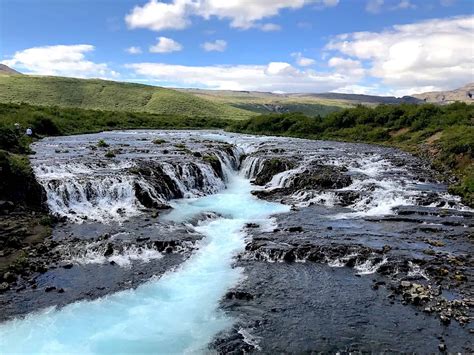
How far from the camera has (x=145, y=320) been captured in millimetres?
12758

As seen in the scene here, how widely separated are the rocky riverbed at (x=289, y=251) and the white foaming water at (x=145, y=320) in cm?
49

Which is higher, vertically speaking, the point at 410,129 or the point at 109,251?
the point at 410,129

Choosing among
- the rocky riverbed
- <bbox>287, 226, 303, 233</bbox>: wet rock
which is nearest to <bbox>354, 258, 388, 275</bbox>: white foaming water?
the rocky riverbed

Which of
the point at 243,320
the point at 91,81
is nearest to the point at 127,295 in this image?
the point at 243,320

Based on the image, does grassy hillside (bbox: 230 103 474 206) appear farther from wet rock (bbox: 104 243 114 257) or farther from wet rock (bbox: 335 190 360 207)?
wet rock (bbox: 104 243 114 257)

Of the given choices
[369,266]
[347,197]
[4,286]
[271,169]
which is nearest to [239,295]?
[369,266]

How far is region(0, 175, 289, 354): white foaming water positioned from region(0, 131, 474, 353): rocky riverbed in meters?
0.49

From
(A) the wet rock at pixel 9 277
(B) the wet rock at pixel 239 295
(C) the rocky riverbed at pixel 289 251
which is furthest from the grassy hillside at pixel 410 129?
(A) the wet rock at pixel 9 277

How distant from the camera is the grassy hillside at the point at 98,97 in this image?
12712 centimetres

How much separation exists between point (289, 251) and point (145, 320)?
675cm

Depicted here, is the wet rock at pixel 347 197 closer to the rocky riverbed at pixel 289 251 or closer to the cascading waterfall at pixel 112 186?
the rocky riverbed at pixel 289 251

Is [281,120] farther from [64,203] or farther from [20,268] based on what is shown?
[20,268]

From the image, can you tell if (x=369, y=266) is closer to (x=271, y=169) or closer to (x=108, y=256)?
(x=108, y=256)

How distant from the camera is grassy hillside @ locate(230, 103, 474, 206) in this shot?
32.7 m
